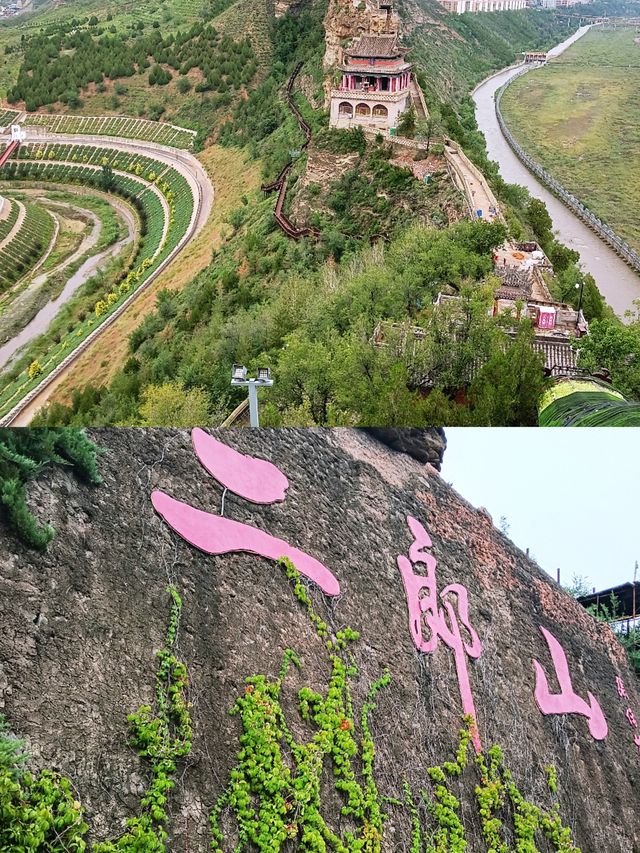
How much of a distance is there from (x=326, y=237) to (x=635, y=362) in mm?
9292

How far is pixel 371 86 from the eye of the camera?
821 inches

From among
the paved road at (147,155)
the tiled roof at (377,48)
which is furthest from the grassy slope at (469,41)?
the tiled roof at (377,48)

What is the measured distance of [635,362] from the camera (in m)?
10.3

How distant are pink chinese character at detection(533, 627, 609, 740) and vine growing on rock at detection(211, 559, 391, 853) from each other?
1.47 meters

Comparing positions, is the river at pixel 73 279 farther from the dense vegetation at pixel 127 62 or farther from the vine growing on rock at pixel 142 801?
the vine growing on rock at pixel 142 801

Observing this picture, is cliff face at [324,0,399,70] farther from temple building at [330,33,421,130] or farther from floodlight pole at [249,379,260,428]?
floodlight pole at [249,379,260,428]

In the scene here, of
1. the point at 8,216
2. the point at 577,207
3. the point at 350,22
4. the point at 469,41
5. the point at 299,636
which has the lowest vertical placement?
the point at 577,207

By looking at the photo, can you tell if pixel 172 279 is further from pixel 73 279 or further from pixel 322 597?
pixel 322 597

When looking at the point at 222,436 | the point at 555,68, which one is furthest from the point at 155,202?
the point at 555,68

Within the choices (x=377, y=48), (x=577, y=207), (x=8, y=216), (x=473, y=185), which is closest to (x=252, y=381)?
(x=473, y=185)

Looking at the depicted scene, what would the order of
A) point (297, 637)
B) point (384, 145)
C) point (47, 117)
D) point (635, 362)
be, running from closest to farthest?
point (297, 637), point (635, 362), point (384, 145), point (47, 117)

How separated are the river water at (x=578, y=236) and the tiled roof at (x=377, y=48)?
729 cm

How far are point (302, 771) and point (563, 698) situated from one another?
Answer: 2.27 m

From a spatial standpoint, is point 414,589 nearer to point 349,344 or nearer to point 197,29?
point 349,344
